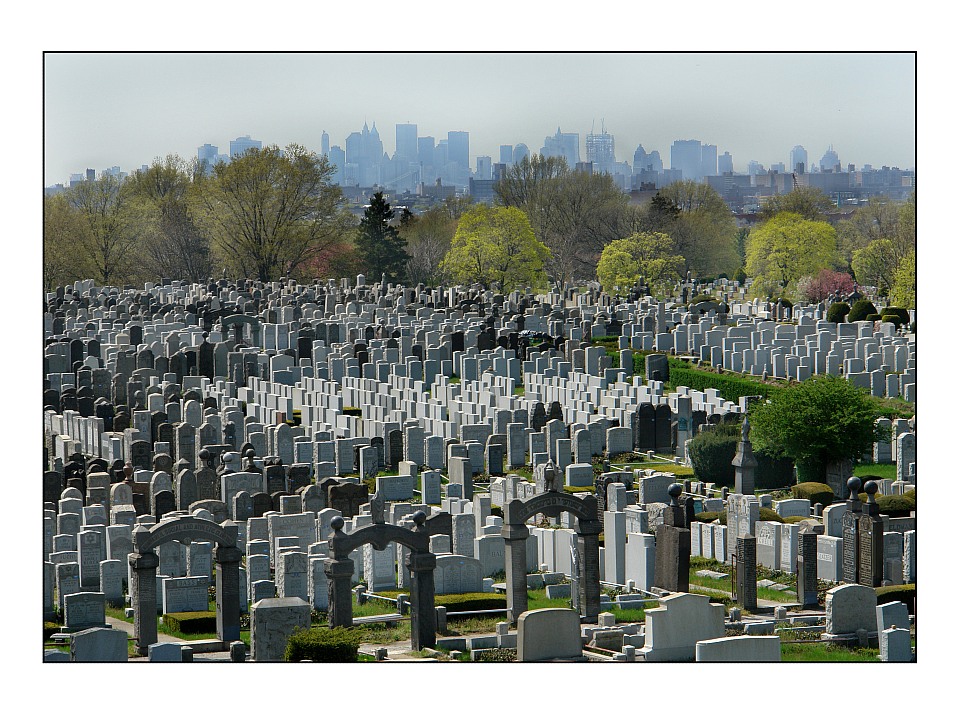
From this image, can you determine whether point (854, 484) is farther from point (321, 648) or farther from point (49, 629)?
point (49, 629)

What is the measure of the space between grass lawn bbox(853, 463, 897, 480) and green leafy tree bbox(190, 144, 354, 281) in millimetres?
46760

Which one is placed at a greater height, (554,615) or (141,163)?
(141,163)

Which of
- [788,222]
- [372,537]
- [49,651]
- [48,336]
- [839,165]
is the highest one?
[839,165]

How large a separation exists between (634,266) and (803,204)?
26331 mm

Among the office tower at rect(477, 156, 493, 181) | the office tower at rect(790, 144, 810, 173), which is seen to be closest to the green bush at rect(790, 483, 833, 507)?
the office tower at rect(790, 144, 810, 173)

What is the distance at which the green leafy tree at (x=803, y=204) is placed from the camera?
81438mm

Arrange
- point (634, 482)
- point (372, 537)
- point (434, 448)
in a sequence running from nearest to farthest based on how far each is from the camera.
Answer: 1. point (372, 537)
2. point (634, 482)
3. point (434, 448)

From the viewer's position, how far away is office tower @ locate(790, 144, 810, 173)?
8303 centimetres

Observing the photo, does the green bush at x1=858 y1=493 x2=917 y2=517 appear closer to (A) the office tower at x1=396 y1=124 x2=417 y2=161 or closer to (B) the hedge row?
(B) the hedge row

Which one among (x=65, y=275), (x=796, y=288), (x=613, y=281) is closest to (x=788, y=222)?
(x=796, y=288)

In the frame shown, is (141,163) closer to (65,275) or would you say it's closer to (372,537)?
(65,275)

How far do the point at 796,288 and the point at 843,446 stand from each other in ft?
123

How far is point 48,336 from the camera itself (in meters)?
39.2

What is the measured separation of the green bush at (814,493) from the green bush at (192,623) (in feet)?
31.6
